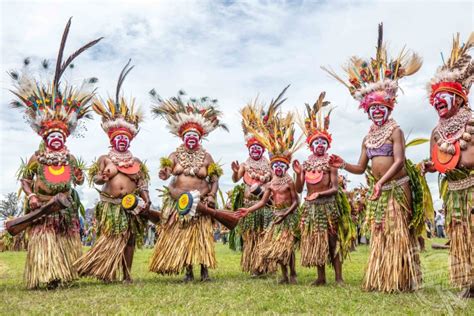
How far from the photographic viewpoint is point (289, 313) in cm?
361

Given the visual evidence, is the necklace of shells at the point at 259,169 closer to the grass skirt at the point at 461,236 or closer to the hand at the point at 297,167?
the hand at the point at 297,167

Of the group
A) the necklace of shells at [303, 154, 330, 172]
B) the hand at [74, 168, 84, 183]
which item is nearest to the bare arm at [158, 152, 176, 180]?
the hand at [74, 168, 84, 183]

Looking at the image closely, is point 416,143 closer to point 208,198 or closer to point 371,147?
point 371,147

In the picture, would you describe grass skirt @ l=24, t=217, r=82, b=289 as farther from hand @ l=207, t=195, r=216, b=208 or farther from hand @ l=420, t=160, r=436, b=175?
hand @ l=420, t=160, r=436, b=175

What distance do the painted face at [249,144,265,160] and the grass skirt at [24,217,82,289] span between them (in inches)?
111

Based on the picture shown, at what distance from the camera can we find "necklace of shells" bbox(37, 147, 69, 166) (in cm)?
564

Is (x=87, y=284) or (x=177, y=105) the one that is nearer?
(x=87, y=284)

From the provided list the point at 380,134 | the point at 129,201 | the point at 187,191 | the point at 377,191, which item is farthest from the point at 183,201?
the point at 380,134

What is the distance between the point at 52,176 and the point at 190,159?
66.3 inches

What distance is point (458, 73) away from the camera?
4.42m

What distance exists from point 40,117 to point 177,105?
1.71 m

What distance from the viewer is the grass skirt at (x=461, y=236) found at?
4203mm

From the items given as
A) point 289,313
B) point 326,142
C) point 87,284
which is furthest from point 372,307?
point 87,284

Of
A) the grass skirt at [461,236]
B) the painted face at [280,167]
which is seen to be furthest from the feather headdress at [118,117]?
the grass skirt at [461,236]
